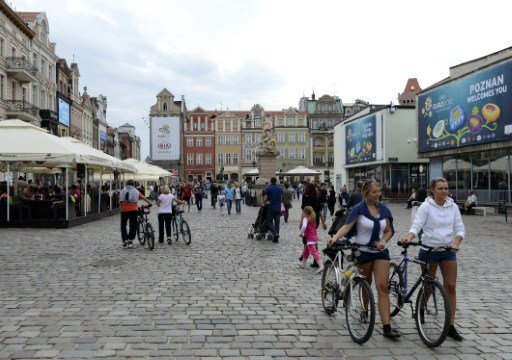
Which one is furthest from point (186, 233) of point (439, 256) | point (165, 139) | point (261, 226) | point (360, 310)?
point (165, 139)

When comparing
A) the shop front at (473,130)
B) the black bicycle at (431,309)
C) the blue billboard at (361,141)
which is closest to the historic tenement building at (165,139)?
the blue billboard at (361,141)

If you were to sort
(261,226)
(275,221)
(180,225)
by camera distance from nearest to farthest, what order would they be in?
(180,225)
(275,221)
(261,226)

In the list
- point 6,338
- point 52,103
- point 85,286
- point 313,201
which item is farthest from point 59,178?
point 6,338

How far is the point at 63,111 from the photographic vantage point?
54375 mm

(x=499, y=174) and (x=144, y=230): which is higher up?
(x=499, y=174)

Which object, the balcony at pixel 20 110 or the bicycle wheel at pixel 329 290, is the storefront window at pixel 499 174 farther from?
the balcony at pixel 20 110

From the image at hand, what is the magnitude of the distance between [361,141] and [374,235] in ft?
141

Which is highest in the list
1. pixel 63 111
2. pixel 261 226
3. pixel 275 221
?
pixel 63 111

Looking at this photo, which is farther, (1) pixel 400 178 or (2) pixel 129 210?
(1) pixel 400 178

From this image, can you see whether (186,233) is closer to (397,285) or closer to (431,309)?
(397,285)

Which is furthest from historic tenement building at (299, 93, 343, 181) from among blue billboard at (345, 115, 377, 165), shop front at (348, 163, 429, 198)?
shop front at (348, 163, 429, 198)

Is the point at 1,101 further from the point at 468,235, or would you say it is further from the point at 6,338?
the point at 6,338

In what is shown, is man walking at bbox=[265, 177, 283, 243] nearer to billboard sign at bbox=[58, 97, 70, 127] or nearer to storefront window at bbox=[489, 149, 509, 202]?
storefront window at bbox=[489, 149, 509, 202]

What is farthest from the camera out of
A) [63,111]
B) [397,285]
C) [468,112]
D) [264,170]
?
[63,111]
